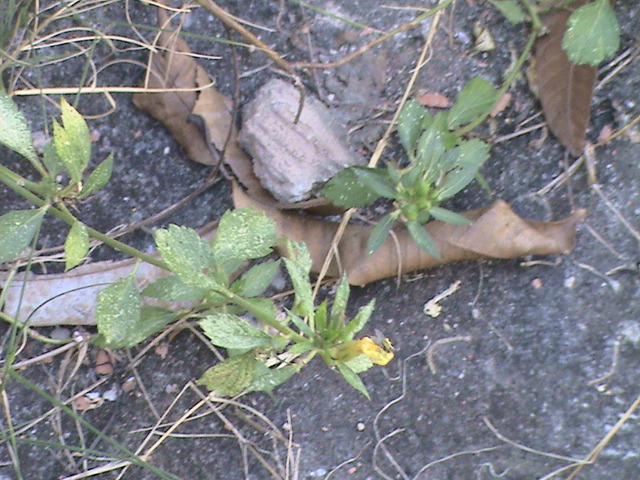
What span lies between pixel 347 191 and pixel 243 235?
28cm

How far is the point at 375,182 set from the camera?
127 centimetres

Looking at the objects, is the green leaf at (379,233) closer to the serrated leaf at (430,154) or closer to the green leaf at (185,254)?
the serrated leaf at (430,154)

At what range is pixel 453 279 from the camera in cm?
140

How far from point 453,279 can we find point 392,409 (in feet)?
0.94

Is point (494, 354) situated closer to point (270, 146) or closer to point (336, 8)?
point (270, 146)

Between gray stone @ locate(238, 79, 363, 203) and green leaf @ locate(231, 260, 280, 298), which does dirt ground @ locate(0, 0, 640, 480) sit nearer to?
gray stone @ locate(238, 79, 363, 203)

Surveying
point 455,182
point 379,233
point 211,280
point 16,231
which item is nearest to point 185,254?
point 211,280

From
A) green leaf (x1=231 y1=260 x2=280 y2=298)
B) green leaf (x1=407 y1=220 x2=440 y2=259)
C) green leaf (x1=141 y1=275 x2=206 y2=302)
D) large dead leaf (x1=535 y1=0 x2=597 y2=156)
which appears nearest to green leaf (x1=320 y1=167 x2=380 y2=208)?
green leaf (x1=407 y1=220 x2=440 y2=259)

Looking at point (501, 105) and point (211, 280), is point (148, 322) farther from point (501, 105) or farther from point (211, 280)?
point (501, 105)

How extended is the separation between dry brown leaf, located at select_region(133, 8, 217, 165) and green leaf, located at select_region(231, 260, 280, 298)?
37 centimetres

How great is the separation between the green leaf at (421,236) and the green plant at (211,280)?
211 mm

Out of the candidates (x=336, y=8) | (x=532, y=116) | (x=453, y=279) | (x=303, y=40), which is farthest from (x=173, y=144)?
(x=532, y=116)

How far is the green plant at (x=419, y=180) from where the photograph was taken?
1.26m

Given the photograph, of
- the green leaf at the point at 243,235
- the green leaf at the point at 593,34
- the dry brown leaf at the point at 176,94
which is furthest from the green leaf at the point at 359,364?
the green leaf at the point at 593,34
